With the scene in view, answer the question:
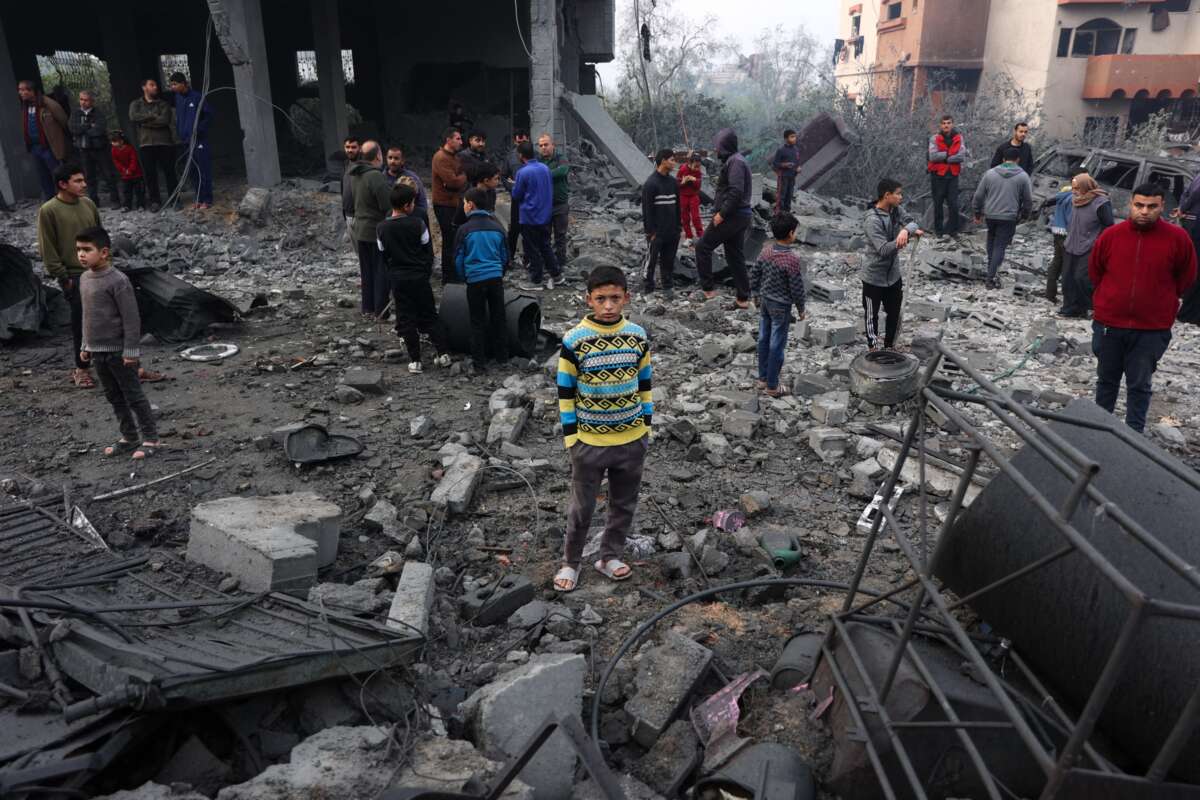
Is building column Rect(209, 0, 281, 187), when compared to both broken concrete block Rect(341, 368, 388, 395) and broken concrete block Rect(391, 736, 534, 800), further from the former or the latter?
broken concrete block Rect(391, 736, 534, 800)

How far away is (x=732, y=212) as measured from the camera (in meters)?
8.73

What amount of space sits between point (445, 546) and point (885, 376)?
3625mm

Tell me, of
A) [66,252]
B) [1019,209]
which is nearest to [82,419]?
[66,252]

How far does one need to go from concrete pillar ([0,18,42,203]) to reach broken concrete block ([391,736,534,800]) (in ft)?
45.2

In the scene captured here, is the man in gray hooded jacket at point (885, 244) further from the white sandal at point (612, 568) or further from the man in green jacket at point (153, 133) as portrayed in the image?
the man in green jacket at point (153, 133)

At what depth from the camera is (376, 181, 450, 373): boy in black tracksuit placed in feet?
22.0

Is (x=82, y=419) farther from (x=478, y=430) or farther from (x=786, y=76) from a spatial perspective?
(x=786, y=76)

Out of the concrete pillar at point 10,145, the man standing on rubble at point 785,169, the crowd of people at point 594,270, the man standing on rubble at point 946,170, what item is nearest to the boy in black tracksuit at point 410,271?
the crowd of people at point 594,270

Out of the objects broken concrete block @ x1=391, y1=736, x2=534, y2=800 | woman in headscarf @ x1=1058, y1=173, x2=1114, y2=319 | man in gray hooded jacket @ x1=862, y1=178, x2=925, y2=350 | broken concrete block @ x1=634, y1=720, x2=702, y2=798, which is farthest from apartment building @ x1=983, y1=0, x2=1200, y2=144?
broken concrete block @ x1=391, y1=736, x2=534, y2=800

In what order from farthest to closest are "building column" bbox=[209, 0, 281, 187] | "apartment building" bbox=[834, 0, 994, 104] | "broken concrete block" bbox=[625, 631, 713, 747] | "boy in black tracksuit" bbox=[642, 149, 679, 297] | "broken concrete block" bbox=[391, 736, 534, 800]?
"apartment building" bbox=[834, 0, 994, 104] → "building column" bbox=[209, 0, 281, 187] → "boy in black tracksuit" bbox=[642, 149, 679, 297] → "broken concrete block" bbox=[625, 631, 713, 747] → "broken concrete block" bbox=[391, 736, 534, 800]

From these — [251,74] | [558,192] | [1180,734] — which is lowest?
[1180,734]

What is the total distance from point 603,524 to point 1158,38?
30.4m

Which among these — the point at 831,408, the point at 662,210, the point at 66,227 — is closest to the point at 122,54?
the point at 66,227

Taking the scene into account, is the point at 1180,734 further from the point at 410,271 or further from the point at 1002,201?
the point at 1002,201
